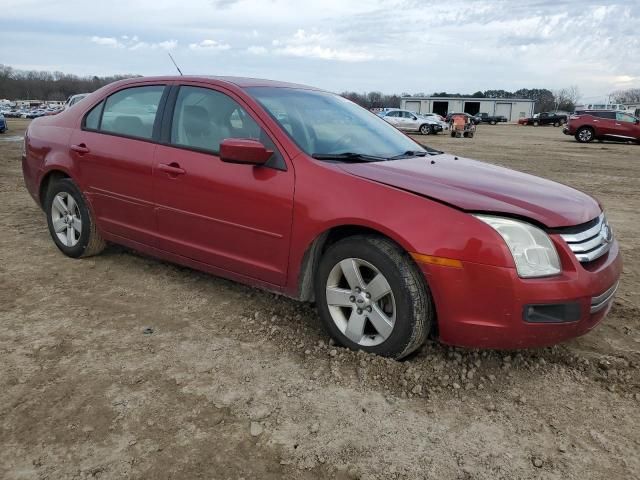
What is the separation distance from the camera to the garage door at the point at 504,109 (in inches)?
3396

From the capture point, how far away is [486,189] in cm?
299

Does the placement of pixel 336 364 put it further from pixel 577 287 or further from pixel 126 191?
pixel 126 191

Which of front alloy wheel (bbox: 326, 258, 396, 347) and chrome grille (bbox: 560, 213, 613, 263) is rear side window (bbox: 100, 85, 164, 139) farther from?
chrome grille (bbox: 560, 213, 613, 263)

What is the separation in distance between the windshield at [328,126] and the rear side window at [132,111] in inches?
34.8

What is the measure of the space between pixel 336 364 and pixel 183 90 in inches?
89.1

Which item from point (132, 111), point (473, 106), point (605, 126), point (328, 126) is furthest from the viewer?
point (473, 106)

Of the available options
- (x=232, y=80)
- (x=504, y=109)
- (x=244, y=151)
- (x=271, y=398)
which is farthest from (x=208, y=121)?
(x=504, y=109)

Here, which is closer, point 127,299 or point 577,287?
point 577,287

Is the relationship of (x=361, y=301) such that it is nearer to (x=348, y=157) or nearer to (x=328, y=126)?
(x=348, y=157)

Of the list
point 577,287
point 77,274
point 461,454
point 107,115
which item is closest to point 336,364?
point 461,454

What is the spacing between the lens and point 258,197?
3346mm

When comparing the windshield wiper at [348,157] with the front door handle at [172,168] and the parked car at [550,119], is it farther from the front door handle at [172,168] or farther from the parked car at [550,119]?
the parked car at [550,119]

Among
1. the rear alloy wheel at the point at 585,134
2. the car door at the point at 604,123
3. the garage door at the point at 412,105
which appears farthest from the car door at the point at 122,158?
the garage door at the point at 412,105

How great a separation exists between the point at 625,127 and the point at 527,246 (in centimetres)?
2515
